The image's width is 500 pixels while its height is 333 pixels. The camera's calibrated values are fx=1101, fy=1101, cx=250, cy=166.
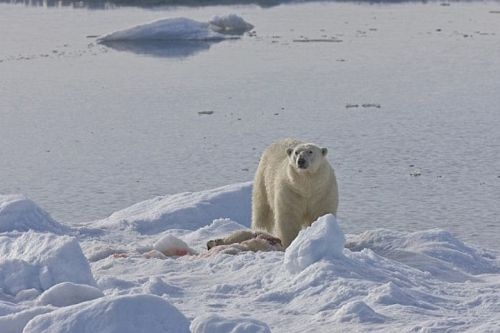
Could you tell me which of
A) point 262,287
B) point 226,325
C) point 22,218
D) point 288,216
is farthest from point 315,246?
point 22,218

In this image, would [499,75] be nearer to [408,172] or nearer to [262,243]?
[408,172]

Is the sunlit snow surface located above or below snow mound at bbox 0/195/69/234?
above

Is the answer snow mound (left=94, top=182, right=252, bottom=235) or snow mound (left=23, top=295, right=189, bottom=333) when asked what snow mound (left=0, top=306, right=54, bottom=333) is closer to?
snow mound (left=23, top=295, right=189, bottom=333)

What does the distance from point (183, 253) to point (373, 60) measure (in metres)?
18.3

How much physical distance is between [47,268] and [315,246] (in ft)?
6.09

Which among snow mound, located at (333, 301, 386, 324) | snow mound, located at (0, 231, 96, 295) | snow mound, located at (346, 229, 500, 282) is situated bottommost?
snow mound, located at (346, 229, 500, 282)

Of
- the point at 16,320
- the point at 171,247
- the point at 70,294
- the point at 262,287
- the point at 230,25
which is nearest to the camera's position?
the point at 16,320

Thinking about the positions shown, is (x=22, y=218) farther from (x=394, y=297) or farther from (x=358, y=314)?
(x=358, y=314)

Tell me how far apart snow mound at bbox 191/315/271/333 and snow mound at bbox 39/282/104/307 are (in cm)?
94

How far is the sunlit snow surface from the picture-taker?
621cm

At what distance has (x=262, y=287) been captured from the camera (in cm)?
754

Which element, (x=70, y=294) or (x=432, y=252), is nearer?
(x=70, y=294)

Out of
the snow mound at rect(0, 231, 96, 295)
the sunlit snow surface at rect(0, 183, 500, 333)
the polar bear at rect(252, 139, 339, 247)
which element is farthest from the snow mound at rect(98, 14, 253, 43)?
the snow mound at rect(0, 231, 96, 295)

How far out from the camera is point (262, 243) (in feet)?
29.3
